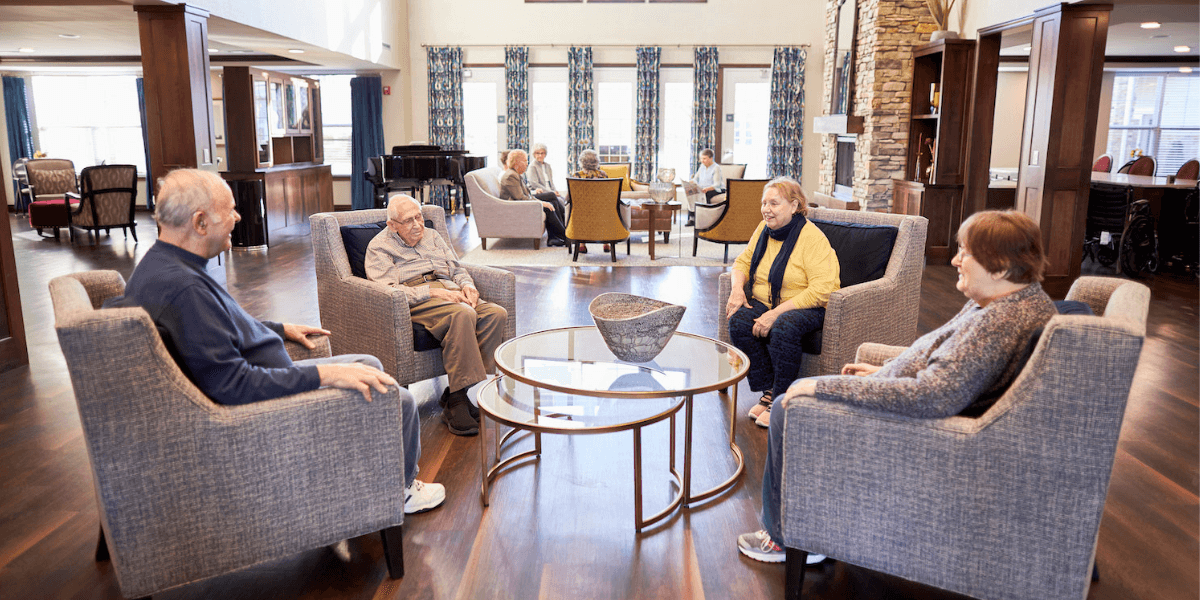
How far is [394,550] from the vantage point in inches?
87.9

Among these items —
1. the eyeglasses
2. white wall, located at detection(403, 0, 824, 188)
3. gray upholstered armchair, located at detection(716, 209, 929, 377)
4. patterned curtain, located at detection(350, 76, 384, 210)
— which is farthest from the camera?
patterned curtain, located at detection(350, 76, 384, 210)

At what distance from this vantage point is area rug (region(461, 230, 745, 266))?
316 inches

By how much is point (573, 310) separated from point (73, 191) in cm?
932

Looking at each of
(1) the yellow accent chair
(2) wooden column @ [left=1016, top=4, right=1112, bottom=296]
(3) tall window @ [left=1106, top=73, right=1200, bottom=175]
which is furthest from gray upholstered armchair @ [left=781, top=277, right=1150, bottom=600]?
(3) tall window @ [left=1106, top=73, right=1200, bottom=175]

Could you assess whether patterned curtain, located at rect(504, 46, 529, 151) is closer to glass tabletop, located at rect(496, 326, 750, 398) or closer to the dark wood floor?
the dark wood floor

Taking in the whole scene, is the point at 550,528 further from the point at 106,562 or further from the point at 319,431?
the point at 106,562

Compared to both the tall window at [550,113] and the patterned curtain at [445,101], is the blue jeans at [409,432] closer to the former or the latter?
the patterned curtain at [445,101]

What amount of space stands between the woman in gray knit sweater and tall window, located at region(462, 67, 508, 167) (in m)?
11.4

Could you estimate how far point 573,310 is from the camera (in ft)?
19.1

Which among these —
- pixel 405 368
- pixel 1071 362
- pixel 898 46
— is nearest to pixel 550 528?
pixel 405 368

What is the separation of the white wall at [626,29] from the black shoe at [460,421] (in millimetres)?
Answer: 10281

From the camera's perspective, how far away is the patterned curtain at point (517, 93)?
12.6 metres

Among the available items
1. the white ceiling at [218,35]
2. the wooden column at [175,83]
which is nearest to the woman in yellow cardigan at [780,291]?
the wooden column at [175,83]

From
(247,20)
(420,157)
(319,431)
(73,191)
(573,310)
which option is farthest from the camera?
(73,191)
